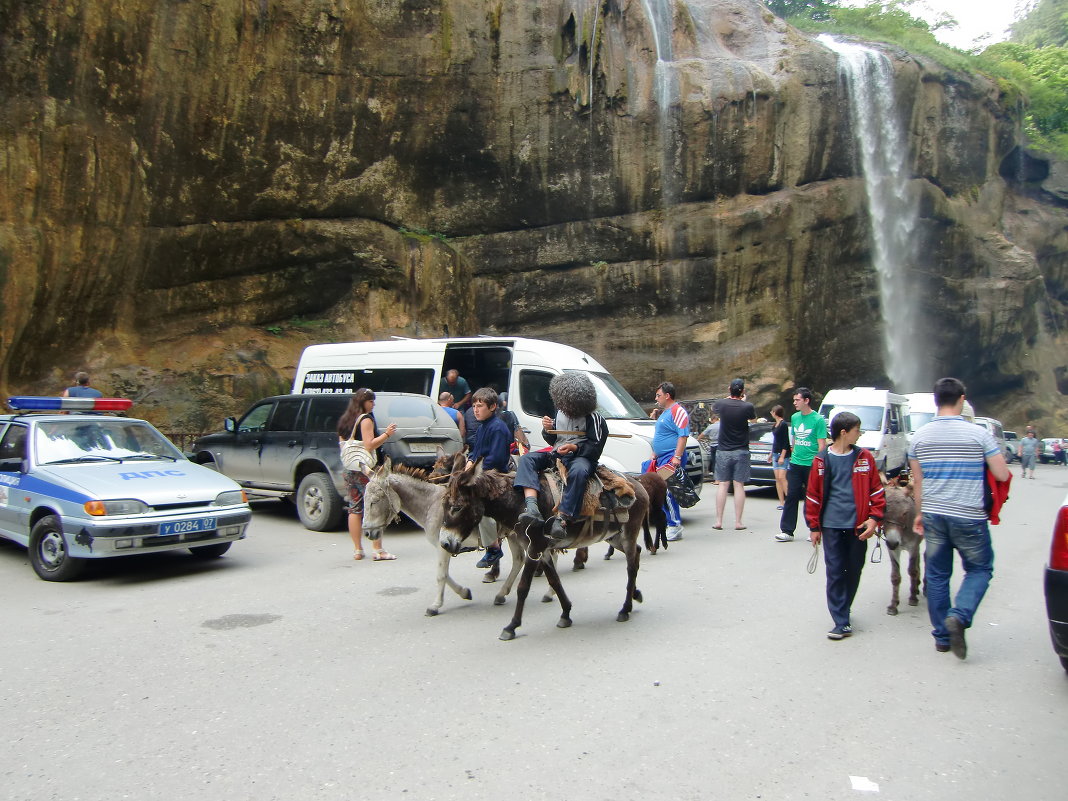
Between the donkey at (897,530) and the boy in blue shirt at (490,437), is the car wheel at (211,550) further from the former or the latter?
the donkey at (897,530)

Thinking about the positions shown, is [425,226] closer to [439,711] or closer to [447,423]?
[447,423]

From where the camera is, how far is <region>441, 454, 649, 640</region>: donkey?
6008 mm

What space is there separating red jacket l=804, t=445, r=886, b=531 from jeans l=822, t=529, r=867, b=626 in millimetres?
131

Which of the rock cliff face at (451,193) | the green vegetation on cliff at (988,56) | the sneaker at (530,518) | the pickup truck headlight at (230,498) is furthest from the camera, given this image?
the green vegetation on cliff at (988,56)

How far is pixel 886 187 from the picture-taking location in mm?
27719

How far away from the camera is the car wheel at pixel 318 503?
10781 millimetres

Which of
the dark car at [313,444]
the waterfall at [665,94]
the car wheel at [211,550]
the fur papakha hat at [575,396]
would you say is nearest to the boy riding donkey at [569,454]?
the fur papakha hat at [575,396]

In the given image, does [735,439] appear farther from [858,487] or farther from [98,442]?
[98,442]

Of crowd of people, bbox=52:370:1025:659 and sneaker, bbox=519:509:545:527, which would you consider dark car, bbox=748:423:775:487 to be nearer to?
crowd of people, bbox=52:370:1025:659

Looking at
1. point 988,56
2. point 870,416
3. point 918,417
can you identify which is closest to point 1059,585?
point 870,416

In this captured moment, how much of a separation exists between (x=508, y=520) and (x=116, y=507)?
3.91m

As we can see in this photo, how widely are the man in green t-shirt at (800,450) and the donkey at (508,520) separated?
175 inches

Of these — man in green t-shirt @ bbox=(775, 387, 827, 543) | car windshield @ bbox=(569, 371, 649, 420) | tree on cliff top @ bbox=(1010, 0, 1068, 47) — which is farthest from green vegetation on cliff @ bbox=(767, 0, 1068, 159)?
man in green t-shirt @ bbox=(775, 387, 827, 543)

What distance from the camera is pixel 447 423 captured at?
1147 centimetres
